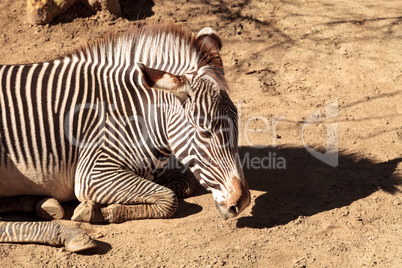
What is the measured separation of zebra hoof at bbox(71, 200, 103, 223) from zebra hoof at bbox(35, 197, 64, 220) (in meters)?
0.18

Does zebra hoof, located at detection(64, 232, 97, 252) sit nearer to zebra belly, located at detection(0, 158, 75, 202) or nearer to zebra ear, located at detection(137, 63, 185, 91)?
zebra belly, located at detection(0, 158, 75, 202)

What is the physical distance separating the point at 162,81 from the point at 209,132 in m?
0.70

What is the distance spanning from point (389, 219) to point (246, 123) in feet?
8.65

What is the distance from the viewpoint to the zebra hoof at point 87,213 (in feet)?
17.6

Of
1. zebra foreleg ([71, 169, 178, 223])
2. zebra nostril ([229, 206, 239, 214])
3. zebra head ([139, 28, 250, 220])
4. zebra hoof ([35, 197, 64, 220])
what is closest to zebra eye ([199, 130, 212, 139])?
zebra head ([139, 28, 250, 220])

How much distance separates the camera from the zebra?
5.33 metres

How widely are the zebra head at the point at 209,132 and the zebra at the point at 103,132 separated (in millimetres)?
16

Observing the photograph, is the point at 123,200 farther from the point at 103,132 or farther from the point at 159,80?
the point at 159,80

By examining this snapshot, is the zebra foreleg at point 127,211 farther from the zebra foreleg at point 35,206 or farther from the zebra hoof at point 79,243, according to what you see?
the zebra hoof at point 79,243

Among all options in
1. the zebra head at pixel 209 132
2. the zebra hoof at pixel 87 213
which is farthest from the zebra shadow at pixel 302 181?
the zebra hoof at pixel 87 213

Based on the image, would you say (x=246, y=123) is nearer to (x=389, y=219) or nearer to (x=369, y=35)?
(x=389, y=219)

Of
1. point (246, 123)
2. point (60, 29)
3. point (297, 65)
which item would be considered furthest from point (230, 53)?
point (60, 29)

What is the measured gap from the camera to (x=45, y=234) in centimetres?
509

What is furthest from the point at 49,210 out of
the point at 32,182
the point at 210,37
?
the point at 210,37
